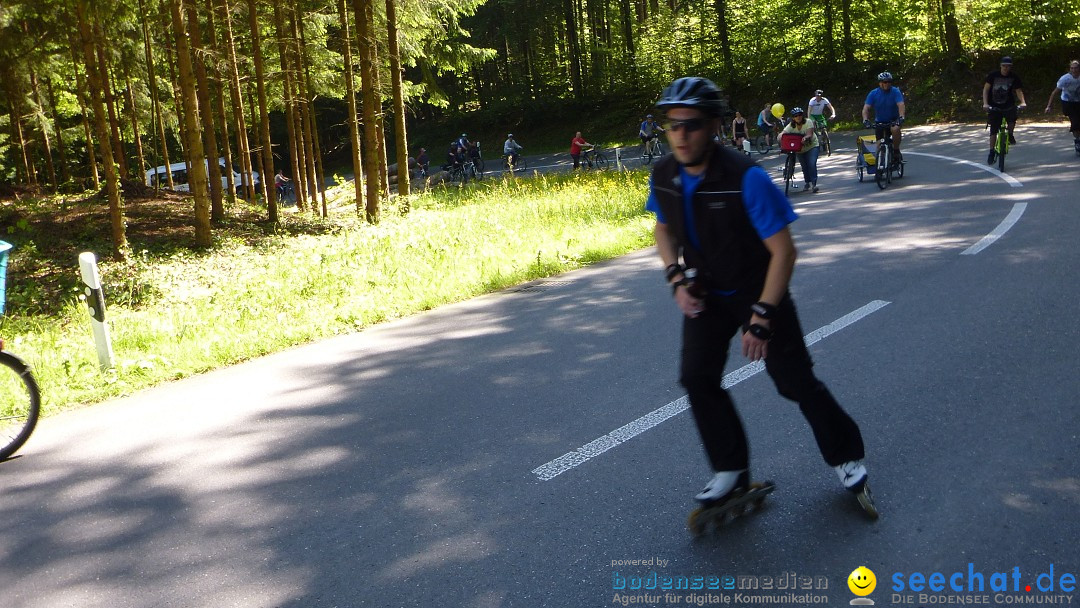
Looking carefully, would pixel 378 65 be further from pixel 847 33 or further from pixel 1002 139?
pixel 847 33

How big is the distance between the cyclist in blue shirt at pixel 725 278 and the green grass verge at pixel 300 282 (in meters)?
5.42

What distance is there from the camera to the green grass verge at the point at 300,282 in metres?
8.09

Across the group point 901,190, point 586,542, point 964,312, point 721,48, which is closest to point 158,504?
point 586,542

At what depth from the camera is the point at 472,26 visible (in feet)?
161

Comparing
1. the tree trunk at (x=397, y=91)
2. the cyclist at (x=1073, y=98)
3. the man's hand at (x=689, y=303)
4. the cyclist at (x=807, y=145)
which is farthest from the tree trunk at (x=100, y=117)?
the cyclist at (x=1073, y=98)

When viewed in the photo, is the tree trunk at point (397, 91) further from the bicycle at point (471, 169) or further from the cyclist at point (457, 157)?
the bicycle at point (471, 169)

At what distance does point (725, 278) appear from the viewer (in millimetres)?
3537

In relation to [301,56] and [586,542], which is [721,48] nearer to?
[301,56]

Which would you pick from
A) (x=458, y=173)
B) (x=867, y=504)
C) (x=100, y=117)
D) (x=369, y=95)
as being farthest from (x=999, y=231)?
(x=458, y=173)

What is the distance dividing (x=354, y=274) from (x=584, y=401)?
22.9ft

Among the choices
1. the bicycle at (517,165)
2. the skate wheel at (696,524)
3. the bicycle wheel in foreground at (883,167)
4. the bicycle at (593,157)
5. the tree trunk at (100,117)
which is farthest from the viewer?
the bicycle at (517,165)

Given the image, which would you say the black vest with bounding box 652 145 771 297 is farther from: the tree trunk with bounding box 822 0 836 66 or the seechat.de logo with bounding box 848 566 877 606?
the tree trunk with bounding box 822 0 836 66

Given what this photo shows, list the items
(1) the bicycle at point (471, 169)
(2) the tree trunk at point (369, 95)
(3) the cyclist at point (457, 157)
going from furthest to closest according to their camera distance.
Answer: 1. (1) the bicycle at point (471, 169)
2. (3) the cyclist at point (457, 157)
3. (2) the tree trunk at point (369, 95)

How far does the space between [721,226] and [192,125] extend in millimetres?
14904
